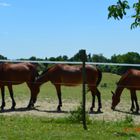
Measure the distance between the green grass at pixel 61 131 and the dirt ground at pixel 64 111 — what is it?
3093 millimetres

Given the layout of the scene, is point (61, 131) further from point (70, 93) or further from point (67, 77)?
point (70, 93)

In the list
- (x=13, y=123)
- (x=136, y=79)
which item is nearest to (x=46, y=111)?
(x=136, y=79)

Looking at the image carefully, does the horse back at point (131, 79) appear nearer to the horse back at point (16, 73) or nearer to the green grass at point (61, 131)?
the horse back at point (16, 73)

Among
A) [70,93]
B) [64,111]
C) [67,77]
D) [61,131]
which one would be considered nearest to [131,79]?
[67,77]

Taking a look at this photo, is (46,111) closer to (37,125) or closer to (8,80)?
(8,80)

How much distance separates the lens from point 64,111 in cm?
1858

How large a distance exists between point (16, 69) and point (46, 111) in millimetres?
2669

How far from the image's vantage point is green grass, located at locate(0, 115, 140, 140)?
10320 millimetres

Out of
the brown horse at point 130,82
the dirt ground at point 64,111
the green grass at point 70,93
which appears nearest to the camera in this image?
the dirt ground at point 64,111

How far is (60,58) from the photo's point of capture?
34.4m

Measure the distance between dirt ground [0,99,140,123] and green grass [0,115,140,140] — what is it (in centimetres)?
309

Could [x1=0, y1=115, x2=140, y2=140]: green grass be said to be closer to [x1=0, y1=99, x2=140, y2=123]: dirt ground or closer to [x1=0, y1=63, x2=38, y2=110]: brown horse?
[x1=0, y1=99, x2=140, y2=123]: dirt ground

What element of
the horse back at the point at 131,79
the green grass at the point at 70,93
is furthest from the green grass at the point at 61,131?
the green grass at the point at 70,93

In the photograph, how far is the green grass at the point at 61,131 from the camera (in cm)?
1032
